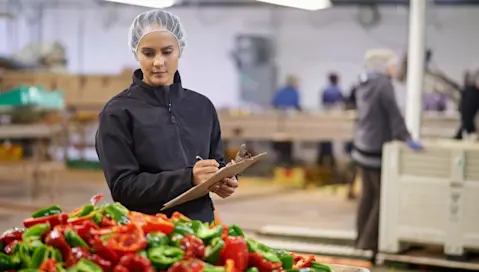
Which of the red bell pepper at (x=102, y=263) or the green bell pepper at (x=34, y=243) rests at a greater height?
the green bell pepper at (x=34, y=243)

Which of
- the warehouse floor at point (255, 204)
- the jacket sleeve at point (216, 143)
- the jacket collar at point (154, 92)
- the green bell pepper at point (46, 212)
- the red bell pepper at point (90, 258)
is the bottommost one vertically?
the warehouse floor at point (255, 204)

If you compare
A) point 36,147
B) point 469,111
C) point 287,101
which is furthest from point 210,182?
point 287,101

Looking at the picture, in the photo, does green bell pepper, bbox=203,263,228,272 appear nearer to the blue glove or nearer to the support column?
the blue glove

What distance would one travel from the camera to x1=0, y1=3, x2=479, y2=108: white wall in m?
15.8

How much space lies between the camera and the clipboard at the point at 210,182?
112 inches

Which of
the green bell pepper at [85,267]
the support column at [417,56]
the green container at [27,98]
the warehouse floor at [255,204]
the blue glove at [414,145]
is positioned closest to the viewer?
the green bell pepper at [85,267]

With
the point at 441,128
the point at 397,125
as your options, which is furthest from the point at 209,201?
the point at 441,128

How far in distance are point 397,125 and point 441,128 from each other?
16.4 ft

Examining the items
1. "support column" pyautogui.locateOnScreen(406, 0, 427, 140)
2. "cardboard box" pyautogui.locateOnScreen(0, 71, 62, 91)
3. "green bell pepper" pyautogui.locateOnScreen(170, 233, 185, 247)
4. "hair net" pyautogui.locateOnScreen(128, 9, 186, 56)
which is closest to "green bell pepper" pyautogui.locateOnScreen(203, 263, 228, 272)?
"green bell pepper" pyautogui.locateOnScreen(170, 233, 185, 247)

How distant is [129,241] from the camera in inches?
94.7

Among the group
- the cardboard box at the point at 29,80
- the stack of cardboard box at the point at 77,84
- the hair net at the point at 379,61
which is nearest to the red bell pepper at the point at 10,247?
the hair net at the point at 379,61

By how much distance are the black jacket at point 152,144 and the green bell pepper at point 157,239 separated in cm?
50

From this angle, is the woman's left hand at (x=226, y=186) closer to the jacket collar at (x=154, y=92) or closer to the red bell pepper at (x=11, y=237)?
the jacket collar at (x=154, y=92)

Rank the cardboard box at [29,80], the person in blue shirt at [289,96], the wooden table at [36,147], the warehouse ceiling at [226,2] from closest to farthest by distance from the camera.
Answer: the wooden table at [36,147]
the cardboard box at [29,80]
the person in blue shirt at [289,96]
the warehouse ceiling at [226,2]
